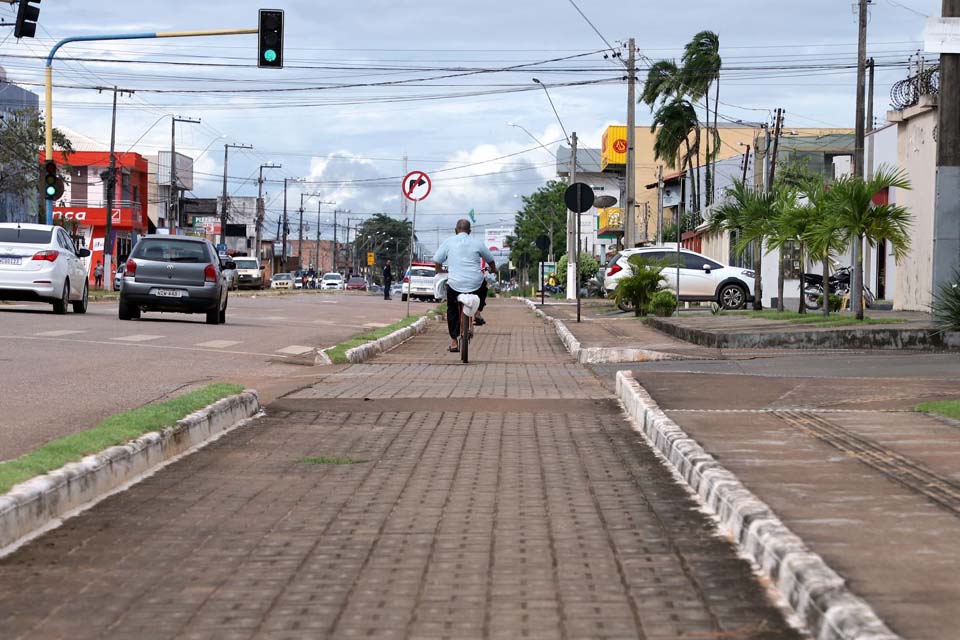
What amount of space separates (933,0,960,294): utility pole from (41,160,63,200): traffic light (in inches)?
911

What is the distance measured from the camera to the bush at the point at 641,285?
97.6ft

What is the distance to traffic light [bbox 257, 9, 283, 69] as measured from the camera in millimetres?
27281

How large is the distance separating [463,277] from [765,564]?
1211 cm

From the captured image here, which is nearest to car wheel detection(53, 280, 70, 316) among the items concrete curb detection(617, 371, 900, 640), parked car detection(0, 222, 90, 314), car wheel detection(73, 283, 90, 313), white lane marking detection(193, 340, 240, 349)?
parked car detection(0, 222, 90, 314)

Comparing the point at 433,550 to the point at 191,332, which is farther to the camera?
the point at 191,332

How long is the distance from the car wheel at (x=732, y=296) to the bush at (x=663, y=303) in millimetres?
4942

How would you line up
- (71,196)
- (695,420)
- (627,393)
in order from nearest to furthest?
1. (695,420)
2. (627,393)
3. (71,196)

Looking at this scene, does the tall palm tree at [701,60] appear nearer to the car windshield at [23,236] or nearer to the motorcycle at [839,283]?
the motorcycle at [839,283]

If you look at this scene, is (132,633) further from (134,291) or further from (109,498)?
(134,291)

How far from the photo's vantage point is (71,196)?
83.4 m

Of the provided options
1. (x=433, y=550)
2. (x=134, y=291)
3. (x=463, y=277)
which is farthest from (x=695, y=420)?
(x=134, y=291)

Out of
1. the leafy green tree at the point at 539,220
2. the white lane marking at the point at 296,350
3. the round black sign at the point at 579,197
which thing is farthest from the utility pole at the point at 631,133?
the leafy green tree at the point at 539,220

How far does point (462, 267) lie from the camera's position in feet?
56.1

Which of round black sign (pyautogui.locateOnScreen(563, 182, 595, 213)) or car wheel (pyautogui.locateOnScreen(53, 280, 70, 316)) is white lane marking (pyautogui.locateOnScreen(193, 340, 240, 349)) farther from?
round black sign (pyautogui.locateOnScreen(563, 182, 595, 213))
